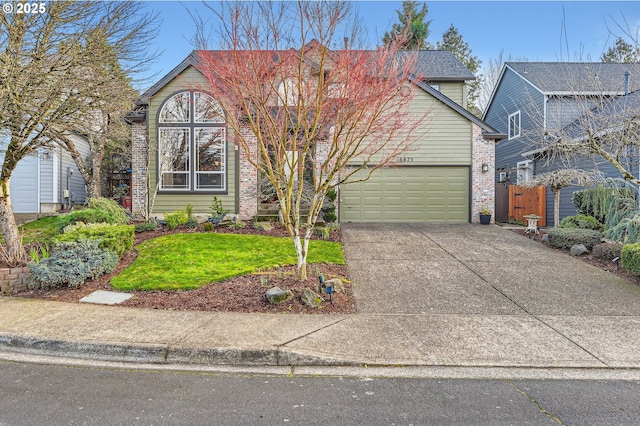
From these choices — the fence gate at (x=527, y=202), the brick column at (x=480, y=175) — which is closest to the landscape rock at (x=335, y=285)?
the brick column at (x=480, y=175)

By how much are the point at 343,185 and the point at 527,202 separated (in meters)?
7.56

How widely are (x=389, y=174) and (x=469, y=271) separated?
731 centimetres

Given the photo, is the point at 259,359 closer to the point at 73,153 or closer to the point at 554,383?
the point at 554,383

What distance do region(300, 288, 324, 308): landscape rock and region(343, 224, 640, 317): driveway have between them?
63cm

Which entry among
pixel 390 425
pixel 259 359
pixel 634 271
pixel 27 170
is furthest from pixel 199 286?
pixel 27 170

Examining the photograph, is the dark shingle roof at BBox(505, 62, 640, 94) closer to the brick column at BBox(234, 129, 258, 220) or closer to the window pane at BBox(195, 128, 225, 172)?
the brick column at BBox(234, 129, 258, 220)

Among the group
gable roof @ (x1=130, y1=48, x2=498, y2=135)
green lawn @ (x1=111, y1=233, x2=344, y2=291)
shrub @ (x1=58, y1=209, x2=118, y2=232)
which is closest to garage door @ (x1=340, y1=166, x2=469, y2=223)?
gable roof @ (x1=130, y1=48, x2=498, y2=135)

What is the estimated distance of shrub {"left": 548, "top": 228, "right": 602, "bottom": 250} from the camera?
32.5 ft

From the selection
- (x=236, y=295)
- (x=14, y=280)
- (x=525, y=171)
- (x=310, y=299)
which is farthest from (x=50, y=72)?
(x=525, y=171)

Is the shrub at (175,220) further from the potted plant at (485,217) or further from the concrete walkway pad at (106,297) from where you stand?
the potted plant at (485,217)

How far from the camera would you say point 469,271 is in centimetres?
811

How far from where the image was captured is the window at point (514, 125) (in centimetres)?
1955

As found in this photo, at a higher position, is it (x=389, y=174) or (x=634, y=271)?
(x=389, y=174)

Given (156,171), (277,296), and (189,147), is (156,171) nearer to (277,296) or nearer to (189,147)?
(189,147)
